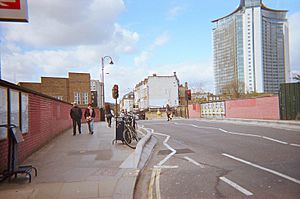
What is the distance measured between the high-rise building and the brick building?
2630 cm

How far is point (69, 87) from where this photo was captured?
58156 mm

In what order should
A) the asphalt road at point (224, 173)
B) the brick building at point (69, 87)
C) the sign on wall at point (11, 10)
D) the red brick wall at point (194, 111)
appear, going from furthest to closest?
1. the brick building at point (69, 87)
2. the red brick wall at point (194, 111)
3. the sign on wall at point (11, 10)
4. the asphalt road at point (224, 173)

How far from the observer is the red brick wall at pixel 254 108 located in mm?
24781

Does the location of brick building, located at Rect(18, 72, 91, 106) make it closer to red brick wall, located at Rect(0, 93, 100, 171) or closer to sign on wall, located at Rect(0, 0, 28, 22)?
red brick wall, located at Rect(0, 93, 100, 171)

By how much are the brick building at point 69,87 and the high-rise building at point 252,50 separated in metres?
26.3

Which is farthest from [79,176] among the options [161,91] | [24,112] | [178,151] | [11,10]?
[161,91]

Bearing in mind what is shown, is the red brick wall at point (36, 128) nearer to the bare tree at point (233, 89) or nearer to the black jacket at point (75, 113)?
the black jacket at point (75, 113)

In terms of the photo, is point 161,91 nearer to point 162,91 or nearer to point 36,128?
point 162,91

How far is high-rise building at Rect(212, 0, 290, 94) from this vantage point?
49031mm

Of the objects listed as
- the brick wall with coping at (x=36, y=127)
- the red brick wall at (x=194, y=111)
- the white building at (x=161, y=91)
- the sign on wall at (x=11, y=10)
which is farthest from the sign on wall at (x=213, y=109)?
the white building at (x=161, y=91)

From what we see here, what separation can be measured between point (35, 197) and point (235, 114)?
28480 mm

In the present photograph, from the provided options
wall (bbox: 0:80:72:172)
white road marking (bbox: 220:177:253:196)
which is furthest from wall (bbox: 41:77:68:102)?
white road marking (bbox: 220:177:253:196)

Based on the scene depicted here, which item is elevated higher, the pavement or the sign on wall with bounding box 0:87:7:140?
the sign on wall with bounding box 0:87:7:140

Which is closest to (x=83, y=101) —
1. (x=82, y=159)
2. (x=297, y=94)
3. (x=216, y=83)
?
(x=216, y=83)
